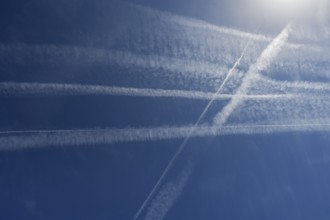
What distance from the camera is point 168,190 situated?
355 cm

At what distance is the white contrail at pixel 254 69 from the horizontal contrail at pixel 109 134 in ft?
0.29

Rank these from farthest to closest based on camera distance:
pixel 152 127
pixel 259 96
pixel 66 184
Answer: pixel 259 96 < pixel 152 127 < pixel 66 184

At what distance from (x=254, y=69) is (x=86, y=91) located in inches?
50.3

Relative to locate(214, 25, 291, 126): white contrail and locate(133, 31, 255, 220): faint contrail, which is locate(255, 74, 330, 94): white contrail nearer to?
locate(214, 25, 291, 126): white contrail

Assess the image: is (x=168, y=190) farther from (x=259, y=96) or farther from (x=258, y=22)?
(x=258, y=22)

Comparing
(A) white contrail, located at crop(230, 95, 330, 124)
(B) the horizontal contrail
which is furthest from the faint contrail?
(A) white contrail, located at crop(230, 95, 330, 124)

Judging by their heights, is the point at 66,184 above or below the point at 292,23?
below

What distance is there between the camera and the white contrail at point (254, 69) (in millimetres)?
3762

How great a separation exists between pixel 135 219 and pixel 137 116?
69 cm

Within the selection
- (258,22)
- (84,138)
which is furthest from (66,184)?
(258,22)

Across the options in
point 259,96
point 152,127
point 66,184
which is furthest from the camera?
point 259,96

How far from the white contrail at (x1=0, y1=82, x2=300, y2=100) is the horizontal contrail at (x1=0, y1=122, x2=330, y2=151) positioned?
0.23 meters

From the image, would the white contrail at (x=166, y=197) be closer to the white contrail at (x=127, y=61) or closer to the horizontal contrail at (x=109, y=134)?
the horizontal contrail at (x=109, y=134)

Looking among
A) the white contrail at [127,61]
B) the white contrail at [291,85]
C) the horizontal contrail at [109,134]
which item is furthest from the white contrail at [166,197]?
the white contrail at [291,85]
